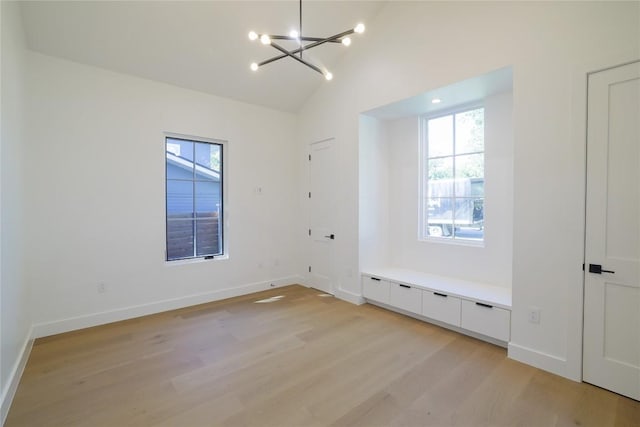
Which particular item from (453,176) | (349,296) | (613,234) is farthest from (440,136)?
(349,296)

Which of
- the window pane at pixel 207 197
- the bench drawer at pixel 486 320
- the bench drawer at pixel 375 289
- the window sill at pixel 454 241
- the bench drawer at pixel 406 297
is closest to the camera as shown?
the bench drawer at pixel 486 320

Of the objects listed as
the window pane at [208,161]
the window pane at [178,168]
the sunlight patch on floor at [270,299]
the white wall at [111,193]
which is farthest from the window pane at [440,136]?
the window pane at [178,168]

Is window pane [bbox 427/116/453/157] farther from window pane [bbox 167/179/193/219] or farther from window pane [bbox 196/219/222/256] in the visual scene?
window pane [bbox 167/179/193/219]

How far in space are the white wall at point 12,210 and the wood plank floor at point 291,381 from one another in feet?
0.85

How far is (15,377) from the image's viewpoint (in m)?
2.32

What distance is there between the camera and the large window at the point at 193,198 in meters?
4.14

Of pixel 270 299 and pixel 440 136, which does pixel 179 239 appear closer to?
pixel 270 299

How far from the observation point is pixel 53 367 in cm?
259

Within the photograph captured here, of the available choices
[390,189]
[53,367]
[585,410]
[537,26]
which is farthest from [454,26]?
[53,367]

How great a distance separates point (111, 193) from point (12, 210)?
113cm

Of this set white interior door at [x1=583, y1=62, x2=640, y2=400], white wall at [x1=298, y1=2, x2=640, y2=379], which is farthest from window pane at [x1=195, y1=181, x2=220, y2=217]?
white interior door at [x1=583, y1=62, x2=640, y2=400]

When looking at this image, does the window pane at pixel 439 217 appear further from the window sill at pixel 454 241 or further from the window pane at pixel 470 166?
the window pane at pixel 470 166

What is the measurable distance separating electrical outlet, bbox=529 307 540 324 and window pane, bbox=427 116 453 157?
214 cm

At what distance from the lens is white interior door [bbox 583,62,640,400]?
2137mm
